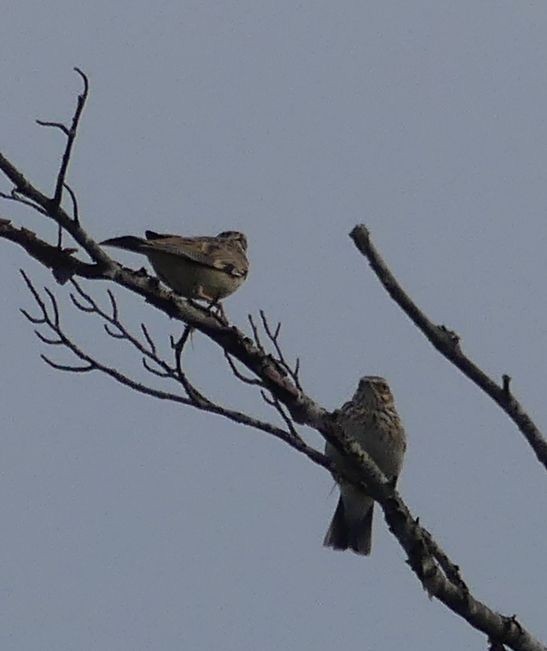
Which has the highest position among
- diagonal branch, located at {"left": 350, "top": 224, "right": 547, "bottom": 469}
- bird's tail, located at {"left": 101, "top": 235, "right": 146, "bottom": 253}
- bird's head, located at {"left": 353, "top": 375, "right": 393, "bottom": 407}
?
bird's head, located at {"left": 353, "top": 375, "right": 393, "bottom": 407}

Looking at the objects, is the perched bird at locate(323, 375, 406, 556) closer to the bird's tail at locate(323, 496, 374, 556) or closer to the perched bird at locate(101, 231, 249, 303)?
the bird's tail at locate(323, 496, 374, 556)

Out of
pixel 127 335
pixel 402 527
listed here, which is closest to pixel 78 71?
pixel 127 335

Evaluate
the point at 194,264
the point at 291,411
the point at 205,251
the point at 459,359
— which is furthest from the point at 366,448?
the point at 459,359

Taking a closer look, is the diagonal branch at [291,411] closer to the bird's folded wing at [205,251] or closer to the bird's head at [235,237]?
the bird's folded wing at [205,251]

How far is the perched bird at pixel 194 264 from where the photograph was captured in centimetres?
965

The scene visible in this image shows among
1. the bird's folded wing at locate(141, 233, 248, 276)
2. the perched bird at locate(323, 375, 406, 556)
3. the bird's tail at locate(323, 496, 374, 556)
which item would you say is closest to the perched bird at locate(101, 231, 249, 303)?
the bird's folded wing at locate(141, 233, 248, 276)

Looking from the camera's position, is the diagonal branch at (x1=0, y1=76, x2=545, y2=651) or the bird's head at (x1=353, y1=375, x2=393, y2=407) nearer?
the diagonal branch at (x1=0, y1=76, x2=545, y2=651)

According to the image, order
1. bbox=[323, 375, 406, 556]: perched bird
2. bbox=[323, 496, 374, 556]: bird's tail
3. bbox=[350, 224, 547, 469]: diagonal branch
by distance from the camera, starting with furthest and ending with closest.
Answer: bbox=[323, 496, 374, 556]: bird's tail, bbox=[323, 375, 406, 556]: perched bird, bbox=[350, 224, 547, 469]: diagonal branch

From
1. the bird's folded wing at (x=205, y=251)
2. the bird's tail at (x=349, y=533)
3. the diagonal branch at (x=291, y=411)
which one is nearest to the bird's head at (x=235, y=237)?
the bird's folded wing at (x=205, y=251)

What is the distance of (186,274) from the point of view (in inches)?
392

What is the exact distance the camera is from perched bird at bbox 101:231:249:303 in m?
9.65

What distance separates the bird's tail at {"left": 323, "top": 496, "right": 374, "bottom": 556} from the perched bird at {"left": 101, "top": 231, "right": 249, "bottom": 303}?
2.29m

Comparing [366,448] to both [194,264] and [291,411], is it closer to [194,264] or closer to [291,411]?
[194,264]

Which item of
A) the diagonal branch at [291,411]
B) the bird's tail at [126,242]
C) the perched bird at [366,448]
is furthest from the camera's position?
the perched bird at [366,448]
